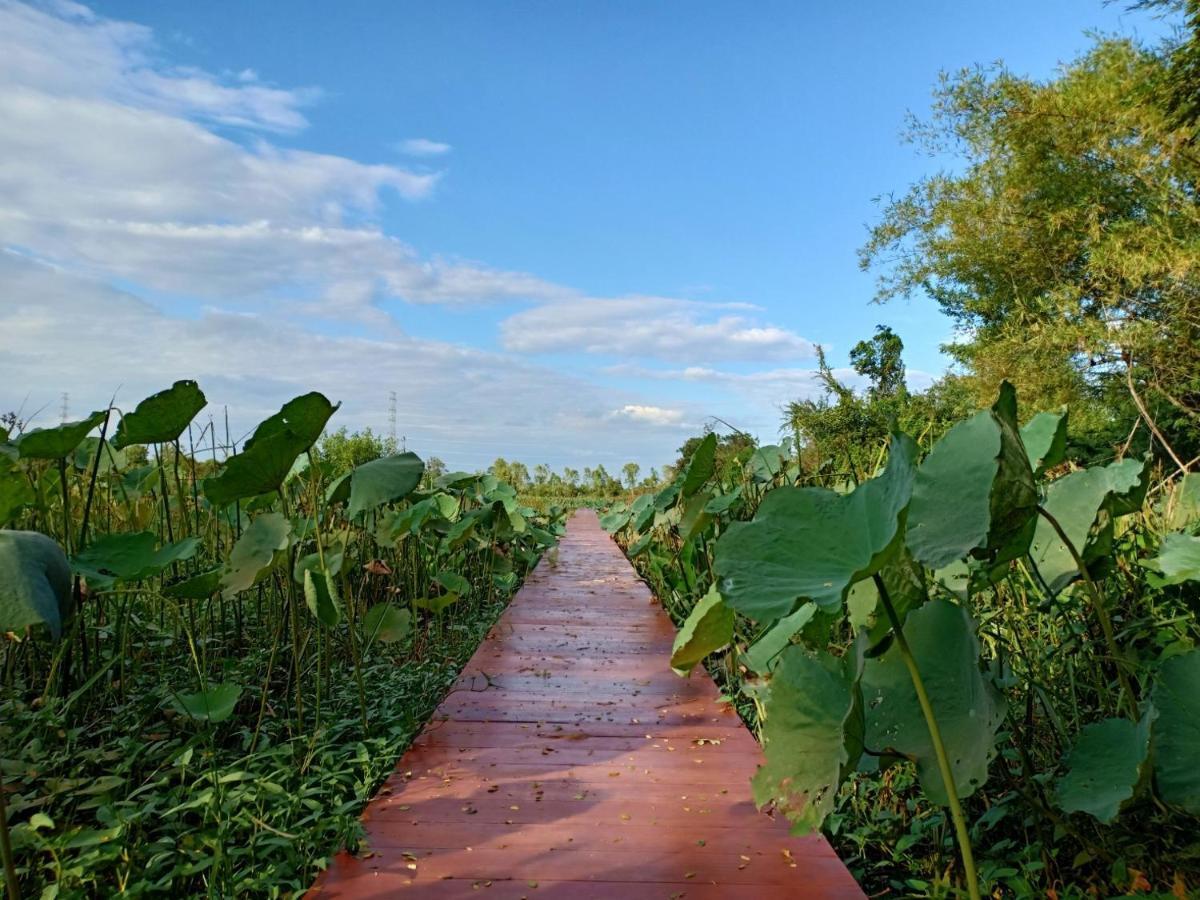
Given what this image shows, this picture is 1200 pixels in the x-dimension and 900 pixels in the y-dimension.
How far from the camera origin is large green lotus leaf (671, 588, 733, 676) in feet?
5.56

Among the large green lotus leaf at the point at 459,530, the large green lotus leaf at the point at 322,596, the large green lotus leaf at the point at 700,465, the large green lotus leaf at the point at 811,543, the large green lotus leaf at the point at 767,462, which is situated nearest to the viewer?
the large green lotus leaf at the point at 811,543

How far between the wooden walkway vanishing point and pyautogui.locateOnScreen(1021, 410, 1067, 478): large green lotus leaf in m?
0.83

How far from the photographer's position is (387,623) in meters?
2.54

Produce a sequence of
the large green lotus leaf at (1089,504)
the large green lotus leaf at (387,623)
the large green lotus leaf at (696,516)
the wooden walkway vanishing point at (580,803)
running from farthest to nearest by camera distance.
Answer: the large green lotus leaf at (696,516) → the large green lotus leaf at (387,623) → the wooden walkway vanishing point at (580,803) → the large green lotus leaf at (1089,504)

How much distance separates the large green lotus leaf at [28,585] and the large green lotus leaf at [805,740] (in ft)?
3.29

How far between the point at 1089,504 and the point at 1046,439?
6.1 inches

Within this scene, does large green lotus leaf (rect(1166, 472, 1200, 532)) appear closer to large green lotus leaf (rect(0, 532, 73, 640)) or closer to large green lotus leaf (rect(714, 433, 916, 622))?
large green lotus leaf (rect(714, 433, 916, 622))

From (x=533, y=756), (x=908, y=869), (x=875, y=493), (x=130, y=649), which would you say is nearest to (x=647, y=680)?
(x=533, y=756)

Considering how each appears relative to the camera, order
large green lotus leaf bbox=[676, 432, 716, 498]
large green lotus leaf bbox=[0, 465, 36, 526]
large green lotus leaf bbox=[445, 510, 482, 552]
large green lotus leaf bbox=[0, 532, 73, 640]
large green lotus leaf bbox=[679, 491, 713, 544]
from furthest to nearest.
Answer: large green lotus leaf bbox=[445, 510, 482, 552] → large green lotus leaf bbox=[679, 491, 713, 544] → large green lotus leaf bbox=[676, 432, 716, 498] → large green lotus leaf bbox=[0, 465, 36, 526] → large green lotus leaf bbox=[0, 532, 73, 640]

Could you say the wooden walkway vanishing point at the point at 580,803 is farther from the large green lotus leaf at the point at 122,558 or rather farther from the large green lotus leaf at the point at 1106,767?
the large green lotus leaf at the point at 122,558

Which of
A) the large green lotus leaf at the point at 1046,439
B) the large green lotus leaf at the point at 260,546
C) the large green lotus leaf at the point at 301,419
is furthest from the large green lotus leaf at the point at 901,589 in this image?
the large green lotus leaf at the point at 260,546

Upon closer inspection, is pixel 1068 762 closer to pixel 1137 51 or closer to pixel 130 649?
pixel 130 649

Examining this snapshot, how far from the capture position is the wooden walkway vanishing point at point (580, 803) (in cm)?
147

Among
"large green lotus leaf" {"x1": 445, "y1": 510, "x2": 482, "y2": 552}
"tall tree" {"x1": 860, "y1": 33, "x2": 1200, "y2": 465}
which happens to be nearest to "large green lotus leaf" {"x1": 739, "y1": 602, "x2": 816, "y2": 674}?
"large green lotus leaf" {"x1": 445, "y1": 510, "x2": 482, "y2": 552}
